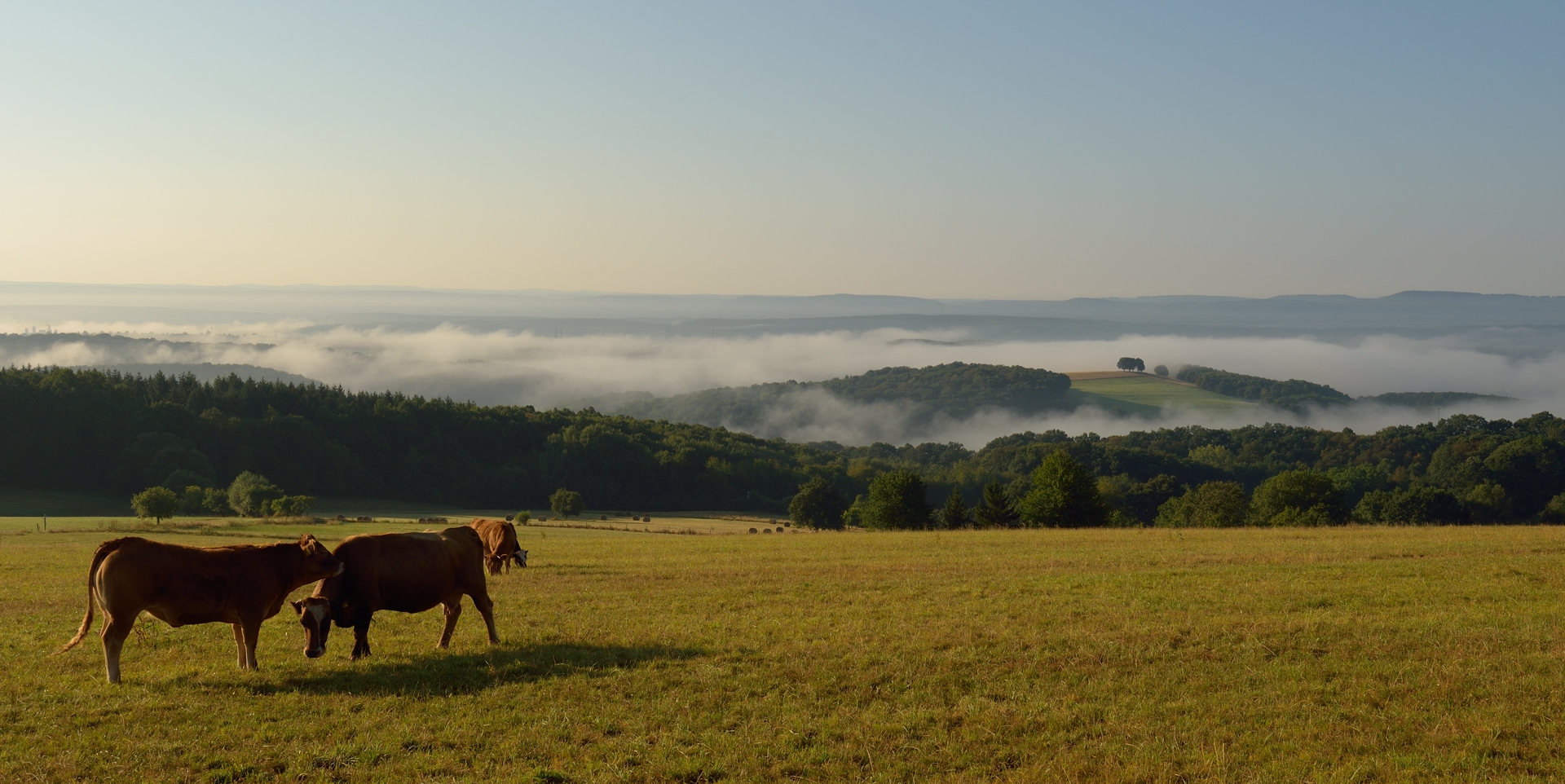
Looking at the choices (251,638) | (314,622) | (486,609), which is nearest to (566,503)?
(486,609)

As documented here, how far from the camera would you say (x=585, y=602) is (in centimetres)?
1898

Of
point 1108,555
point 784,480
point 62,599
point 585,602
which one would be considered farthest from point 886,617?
point 784,480

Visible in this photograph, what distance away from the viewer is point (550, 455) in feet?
399

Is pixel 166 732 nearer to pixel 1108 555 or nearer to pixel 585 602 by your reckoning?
A: pixel 585 602

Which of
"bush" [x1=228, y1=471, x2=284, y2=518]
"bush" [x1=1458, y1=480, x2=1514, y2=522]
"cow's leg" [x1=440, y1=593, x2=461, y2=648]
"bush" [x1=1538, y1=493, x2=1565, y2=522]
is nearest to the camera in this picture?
"cow's leg" [x1=440, y1=593, x2=461, y2=648]

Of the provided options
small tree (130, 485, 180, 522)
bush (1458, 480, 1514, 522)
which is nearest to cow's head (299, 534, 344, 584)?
small tree (130, 485, 180, 522)

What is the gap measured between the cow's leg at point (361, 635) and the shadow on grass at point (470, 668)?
6.4 inches

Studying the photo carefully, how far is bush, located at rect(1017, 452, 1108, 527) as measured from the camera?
5944 centimetres

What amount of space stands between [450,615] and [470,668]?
1590mm

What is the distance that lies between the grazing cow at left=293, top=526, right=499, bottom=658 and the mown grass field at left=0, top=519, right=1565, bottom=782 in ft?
1.76

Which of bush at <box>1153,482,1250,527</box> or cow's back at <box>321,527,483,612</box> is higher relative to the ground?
cow's back at <box>321,527,483,612</box>

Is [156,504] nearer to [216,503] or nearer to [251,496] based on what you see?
[251,496]

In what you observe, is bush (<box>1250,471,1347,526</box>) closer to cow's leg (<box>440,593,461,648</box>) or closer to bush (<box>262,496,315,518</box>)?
cow's leg (<box>440,593,461,648</box>)

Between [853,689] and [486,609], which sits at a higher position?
[486,609]
